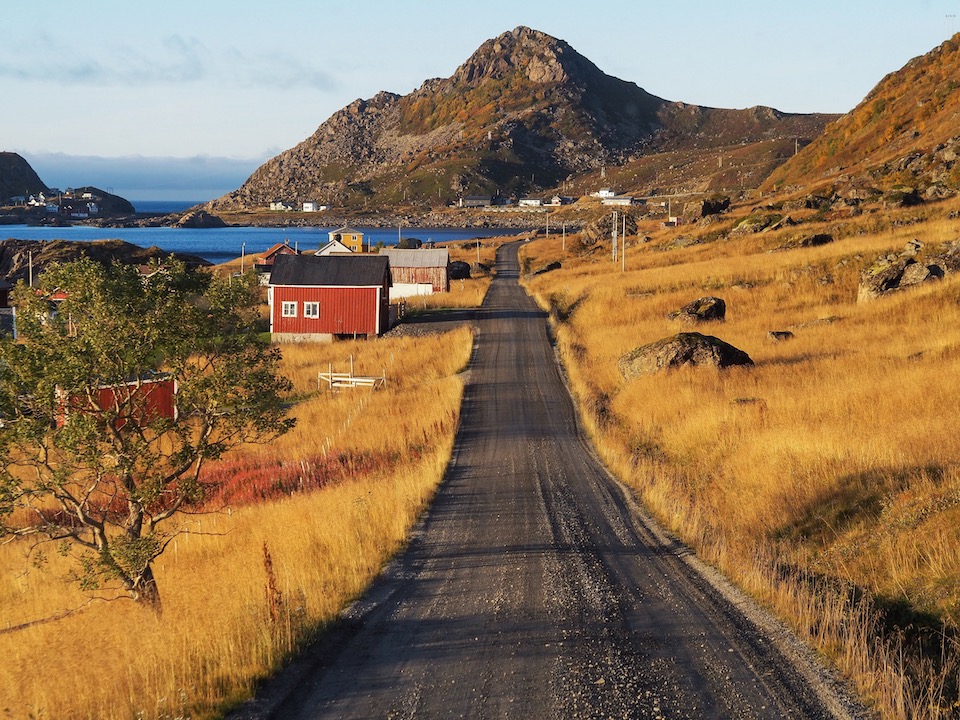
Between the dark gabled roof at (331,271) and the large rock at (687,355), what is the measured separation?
26.0 m

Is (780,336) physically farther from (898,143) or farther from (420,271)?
(898,143)

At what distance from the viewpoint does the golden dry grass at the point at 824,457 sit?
9742mm

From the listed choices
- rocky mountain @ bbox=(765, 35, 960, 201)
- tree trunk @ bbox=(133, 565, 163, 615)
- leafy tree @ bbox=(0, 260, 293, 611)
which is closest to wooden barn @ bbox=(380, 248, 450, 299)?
rocky mountain @ bbox=(765, 35, 960, 201)

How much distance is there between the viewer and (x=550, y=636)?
31.4 feet

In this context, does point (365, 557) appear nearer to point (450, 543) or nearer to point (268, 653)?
point (450, 543)

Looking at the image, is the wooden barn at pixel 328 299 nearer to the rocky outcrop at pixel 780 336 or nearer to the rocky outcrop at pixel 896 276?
the rocky outcrop at pixel 780 336

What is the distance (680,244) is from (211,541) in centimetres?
6357

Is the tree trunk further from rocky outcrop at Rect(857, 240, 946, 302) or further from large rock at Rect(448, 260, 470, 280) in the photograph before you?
large rock at Rect(448, 260, 470, 280)

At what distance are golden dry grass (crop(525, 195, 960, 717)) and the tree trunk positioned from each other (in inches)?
366

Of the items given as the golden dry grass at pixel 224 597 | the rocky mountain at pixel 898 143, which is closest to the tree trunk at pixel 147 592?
the golden dry grass at pixel 224 597

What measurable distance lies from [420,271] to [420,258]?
1205mm

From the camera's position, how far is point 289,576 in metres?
11.7

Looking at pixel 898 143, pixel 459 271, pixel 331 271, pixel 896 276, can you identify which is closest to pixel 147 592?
pixel 896 276

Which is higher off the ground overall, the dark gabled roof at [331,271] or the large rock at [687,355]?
the dark gabled roof at [331,271]
